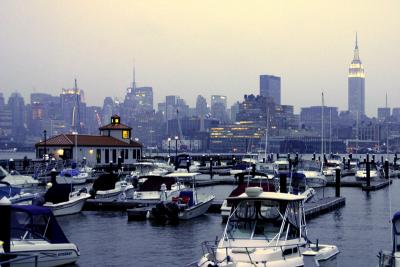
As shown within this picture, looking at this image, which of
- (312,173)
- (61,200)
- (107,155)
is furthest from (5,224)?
(107,155)

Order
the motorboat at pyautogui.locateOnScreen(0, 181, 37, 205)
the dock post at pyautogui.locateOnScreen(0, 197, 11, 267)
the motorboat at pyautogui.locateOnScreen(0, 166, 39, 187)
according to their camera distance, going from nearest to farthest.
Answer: the dock post at pyautogui.locateOnScreen(0, 197, 11, 267) → the motorboat at pyautogui.locateOnScreen(0, 181, 37, 205) → the motorboat at pyautogui.locateOnScreen(0, 166, 39, 187)

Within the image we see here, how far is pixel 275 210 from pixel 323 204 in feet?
80.0

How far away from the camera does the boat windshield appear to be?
21688 millimetres

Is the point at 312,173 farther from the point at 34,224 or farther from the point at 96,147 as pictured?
the point at 34,224

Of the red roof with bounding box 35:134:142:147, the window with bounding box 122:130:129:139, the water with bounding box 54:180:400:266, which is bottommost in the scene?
the water with bounding box 54:180:400:266

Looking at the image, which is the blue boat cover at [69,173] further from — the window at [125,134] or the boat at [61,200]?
the window at [125,134]

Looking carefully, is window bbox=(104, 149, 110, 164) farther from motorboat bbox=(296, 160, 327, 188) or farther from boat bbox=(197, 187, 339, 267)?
boat bbox=(197, 187, 339, 267)

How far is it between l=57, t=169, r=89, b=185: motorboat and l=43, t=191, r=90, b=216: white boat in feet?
69.7

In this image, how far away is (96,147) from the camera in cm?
8875

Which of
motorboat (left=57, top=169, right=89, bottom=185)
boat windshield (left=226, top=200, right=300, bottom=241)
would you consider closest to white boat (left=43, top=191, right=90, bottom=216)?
boat windshield (left=226, top=200, right=300, bottom=241)

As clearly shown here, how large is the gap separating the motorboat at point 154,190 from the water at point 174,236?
269 centimetres

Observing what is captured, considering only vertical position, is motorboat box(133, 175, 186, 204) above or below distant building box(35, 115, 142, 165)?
below

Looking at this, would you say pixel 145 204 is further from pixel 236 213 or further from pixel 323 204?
pixel 236 213

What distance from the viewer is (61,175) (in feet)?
219
